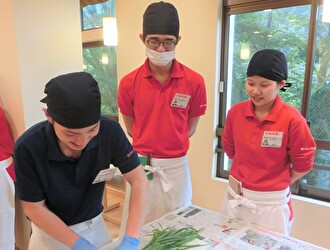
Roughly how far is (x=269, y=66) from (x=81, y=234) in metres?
1.10

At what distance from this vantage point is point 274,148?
134cm

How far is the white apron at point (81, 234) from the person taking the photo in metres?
1.08

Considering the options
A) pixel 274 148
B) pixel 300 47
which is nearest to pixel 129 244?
pixel 274 148

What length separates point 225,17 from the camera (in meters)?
2.50

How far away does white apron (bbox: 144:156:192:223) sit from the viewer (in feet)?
5.05

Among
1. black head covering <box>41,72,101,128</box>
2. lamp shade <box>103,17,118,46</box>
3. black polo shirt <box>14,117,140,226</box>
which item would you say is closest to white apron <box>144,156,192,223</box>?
black polo shirt <box>14,117,140,226</box>

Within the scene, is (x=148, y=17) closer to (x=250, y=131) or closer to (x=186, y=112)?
(x=186, y=112)

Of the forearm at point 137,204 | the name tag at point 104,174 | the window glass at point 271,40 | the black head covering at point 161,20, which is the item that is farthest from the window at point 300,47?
the name tag at point 104,174

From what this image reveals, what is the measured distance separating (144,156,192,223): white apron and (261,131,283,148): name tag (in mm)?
464

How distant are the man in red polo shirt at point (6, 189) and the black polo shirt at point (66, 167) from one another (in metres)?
1.10

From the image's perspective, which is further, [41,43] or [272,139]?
[41,43]

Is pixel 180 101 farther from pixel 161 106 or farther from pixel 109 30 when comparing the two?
pixel 109 30

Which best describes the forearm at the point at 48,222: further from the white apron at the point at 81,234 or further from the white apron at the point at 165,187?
the white apron at the point at 165,187

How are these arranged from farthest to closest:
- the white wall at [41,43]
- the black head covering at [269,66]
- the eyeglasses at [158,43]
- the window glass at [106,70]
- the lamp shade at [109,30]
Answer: the window glass at [106,70], the lamp shade at [109,30], the white wall at [41,43], the eyeglasses at [158,43], the black head covering at [269,66]
